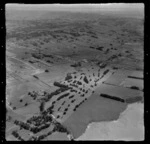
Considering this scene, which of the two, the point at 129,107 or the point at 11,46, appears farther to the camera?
the point at 11,46

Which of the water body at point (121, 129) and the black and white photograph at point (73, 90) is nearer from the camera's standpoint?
the water body at point (121, 129)

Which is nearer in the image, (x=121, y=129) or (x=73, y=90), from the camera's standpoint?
(x=121, y=129)

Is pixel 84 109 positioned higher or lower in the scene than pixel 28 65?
lower

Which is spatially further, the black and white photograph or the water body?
the black and white photograph
